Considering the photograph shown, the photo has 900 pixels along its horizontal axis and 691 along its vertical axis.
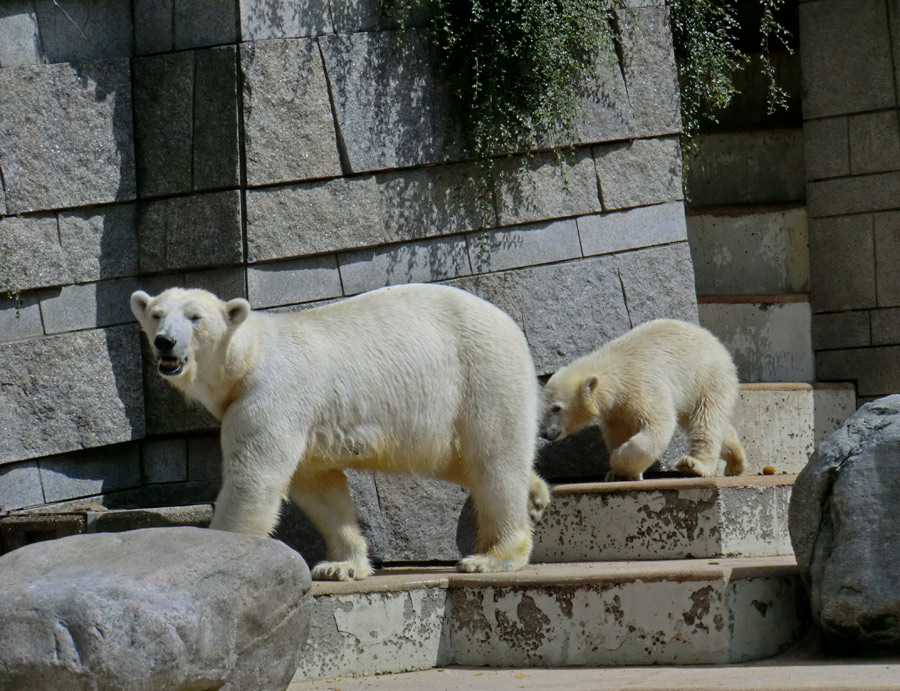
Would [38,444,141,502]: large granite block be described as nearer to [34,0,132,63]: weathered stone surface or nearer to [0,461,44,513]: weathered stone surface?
[0,461,44,513]: weathered stone surface

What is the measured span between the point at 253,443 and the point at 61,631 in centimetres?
113

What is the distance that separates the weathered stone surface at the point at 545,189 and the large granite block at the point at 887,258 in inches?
77.4

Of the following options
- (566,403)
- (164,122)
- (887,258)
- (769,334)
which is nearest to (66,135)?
(164,122)

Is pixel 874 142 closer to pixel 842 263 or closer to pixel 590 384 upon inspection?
pixel 842 263

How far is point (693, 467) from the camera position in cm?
570

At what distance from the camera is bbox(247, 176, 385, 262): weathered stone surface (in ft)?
17.3

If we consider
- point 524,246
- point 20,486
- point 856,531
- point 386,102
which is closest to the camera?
point 856,531

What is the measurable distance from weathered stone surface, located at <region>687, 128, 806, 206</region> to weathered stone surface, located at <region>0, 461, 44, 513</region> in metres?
4.45

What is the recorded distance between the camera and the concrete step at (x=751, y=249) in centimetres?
753

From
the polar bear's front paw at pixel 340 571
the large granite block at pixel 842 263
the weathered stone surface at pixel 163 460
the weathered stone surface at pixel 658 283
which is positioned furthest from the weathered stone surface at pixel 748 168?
the polar bear's front paw at pixel 340 571

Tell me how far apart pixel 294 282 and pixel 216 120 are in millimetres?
728

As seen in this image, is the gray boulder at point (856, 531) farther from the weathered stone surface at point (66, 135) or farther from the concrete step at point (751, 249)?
the concrete step at point (751, 249)

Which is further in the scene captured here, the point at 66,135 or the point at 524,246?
the point at 524,246

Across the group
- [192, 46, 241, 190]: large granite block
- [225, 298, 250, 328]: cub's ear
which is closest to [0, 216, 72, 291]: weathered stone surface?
[192, 46, 241, 190]: large granite block
